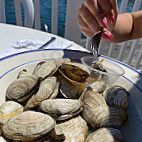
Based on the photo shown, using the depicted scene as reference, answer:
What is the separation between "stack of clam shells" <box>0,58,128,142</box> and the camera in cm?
35

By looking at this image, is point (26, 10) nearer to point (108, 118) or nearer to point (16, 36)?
point (16, 36)

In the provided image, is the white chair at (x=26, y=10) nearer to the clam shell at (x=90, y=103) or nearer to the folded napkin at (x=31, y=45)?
the folded napkin at (x=31, y=45)

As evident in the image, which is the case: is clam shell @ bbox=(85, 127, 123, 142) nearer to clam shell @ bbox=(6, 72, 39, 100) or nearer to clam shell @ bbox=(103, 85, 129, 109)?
clam shell @ bbox=(103, 85, 129, 109)

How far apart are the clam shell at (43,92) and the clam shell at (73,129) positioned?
0.08 meters

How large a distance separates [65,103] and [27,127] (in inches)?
4.3

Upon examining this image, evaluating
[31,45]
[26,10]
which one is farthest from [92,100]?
[26,10]

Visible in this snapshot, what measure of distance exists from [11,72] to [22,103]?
0.12 m

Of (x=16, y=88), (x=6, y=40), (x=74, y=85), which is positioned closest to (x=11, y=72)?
(x=16, y=88)

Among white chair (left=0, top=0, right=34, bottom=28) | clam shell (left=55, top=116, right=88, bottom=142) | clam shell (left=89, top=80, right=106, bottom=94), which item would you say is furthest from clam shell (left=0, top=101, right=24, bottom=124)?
white chair (left=0, top=0, right=34, bottom=28)

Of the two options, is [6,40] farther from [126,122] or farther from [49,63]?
[126,122]

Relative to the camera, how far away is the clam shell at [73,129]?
361 mm

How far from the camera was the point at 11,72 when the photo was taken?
1.61 feet

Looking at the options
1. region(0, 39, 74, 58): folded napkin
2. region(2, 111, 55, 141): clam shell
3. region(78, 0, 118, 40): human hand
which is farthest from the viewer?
region(0, 39, 74, 58): folded napkin

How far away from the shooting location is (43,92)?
43cm
